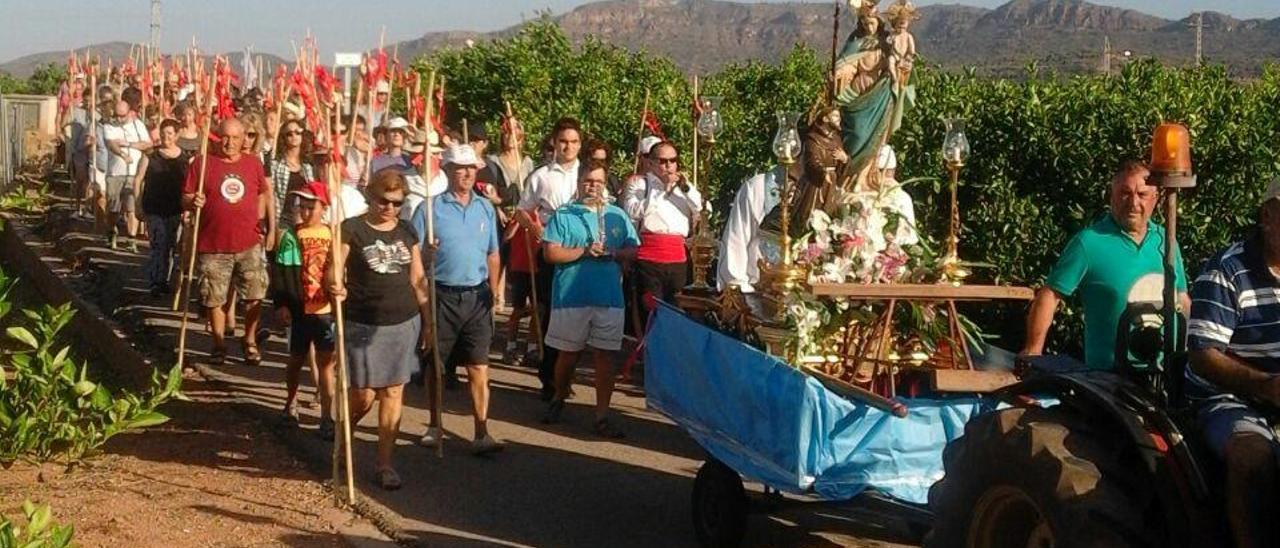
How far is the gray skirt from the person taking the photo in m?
9.11

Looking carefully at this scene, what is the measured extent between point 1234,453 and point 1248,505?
15cm

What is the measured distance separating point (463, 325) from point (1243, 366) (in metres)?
5.80

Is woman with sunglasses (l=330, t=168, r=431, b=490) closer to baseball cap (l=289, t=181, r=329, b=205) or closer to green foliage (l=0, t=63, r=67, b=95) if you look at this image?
baseball cap (l=289, t=181, r=329, b=205)

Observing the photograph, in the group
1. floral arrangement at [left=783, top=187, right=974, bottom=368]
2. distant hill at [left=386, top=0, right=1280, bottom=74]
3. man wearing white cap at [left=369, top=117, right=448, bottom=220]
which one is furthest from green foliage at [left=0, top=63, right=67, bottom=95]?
floral arrangement at [left=783, top=187, right=974, bottom=368]

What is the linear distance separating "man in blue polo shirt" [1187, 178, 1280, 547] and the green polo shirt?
162 centimetres

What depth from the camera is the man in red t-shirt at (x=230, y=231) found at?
12625 millimetres

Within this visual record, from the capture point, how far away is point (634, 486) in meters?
9.27

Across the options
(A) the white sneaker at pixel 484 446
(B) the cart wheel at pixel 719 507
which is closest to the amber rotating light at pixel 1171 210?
(B) the cart wheel at pixel 719 507

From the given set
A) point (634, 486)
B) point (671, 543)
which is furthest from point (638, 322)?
point (671, 543)

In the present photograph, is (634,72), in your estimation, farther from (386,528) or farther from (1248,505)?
(1248,505)

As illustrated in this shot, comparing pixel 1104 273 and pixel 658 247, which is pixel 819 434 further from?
pixel 658 247

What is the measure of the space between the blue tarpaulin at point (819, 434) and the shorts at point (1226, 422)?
5.47ft

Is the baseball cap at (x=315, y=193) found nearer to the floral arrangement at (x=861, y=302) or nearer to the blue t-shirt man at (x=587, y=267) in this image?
the blue t-shirt man at (x=587, y=267)

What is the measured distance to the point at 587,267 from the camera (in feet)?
34.7
